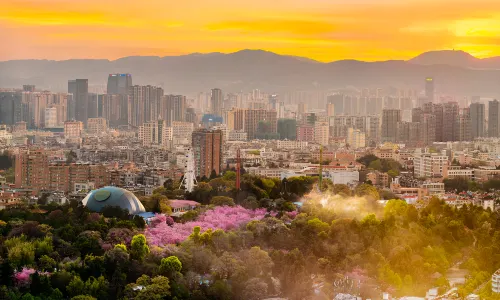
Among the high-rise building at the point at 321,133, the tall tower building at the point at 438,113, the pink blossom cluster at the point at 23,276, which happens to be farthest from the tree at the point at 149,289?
the high-rise building at the point at 321,133

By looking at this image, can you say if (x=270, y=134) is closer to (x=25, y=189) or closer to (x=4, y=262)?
(x=25, y=189)

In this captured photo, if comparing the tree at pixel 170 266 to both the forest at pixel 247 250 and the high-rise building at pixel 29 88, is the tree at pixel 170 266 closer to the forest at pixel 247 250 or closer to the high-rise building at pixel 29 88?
the forest at pixel 247 250

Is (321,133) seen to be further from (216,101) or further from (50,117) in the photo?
(50,117)

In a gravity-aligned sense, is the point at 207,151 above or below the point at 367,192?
above

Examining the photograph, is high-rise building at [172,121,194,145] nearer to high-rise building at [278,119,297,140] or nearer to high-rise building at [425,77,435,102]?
A: high-rise building at [278,119,297,140]

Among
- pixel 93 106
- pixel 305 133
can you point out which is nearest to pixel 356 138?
pixel 305 133

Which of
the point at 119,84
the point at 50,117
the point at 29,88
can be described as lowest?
the point at 50,117

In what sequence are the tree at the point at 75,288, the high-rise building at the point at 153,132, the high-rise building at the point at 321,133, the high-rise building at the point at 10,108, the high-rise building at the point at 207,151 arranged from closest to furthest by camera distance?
the tree at the point at 75,288 → the high-rise building at the point at 207,151 → the high-rise building at the point at 153,132 → the high-rise building at the point at 321,133 → the high-rise building at the point at 10,108
